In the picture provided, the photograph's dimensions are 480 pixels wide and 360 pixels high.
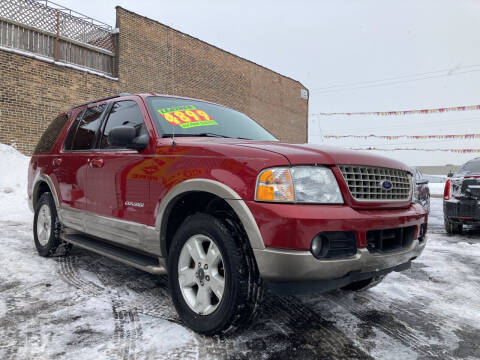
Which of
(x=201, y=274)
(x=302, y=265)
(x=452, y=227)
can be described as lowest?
(x=452, y=227)

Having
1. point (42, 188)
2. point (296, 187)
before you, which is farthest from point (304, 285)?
point (42, 188)

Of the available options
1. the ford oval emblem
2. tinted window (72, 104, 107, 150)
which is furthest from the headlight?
tinted window (72, 104, 107, 150)

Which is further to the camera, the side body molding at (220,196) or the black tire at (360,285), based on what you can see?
the black tire at (360,285)

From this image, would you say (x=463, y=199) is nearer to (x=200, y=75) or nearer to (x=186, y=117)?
(x=186, y=117)

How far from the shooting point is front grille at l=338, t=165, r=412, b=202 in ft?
7.65

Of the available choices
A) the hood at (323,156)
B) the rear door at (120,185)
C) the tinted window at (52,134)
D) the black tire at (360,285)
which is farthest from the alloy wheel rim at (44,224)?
the black tire at (360,285)

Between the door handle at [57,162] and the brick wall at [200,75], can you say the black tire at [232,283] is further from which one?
the brick wall at [200,75]

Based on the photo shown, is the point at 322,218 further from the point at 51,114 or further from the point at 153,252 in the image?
the point at 51,114

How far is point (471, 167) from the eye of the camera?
7066mm

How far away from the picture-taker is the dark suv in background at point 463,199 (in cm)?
643

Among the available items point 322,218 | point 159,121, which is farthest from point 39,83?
point 322,218

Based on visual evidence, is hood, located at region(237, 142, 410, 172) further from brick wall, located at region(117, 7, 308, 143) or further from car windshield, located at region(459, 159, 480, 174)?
brick wall, located at region(117, 7, 308, 143)

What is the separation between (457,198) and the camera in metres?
6.67

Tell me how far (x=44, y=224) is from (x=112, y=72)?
10646 millimetres
